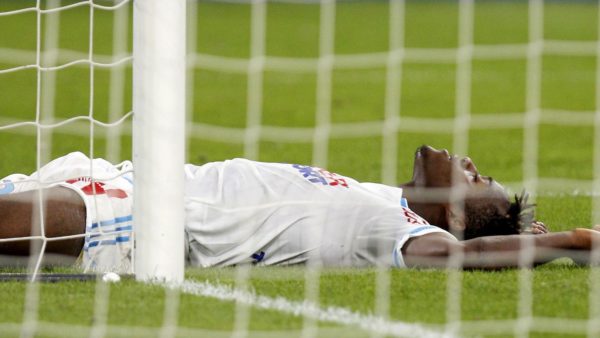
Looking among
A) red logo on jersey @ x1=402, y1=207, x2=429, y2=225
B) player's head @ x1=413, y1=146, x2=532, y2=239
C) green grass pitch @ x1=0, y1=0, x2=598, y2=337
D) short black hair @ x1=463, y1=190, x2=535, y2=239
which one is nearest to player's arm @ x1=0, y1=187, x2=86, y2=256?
green grass pitch @ x1=0, y1=0, x2=598, y2=337

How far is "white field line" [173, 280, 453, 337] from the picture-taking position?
3.91 m

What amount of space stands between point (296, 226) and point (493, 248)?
80cm

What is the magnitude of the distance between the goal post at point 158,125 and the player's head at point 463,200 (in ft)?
4.29

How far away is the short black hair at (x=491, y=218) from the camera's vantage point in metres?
5.20

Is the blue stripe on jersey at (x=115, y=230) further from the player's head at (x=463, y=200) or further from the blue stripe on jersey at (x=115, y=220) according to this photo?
the player's head at (x=463, y=200)

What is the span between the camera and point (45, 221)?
4.83 m

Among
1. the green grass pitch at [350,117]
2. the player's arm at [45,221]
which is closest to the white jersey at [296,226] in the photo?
the green grass pitch at [350,117]

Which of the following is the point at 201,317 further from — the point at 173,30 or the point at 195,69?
the point at 195,69

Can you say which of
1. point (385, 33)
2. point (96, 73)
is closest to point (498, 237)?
point (96, 73)

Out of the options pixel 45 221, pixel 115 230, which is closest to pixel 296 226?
pixel 115 230

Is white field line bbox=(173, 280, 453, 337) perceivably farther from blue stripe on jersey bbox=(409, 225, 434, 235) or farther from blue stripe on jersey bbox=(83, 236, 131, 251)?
blue stripe on jersey bbox=(409, 225, 434, 235)

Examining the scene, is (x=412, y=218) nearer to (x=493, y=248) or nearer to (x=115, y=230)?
(x=493, y=248)

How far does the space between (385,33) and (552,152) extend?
10.0 m

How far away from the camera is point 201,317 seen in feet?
13.3
